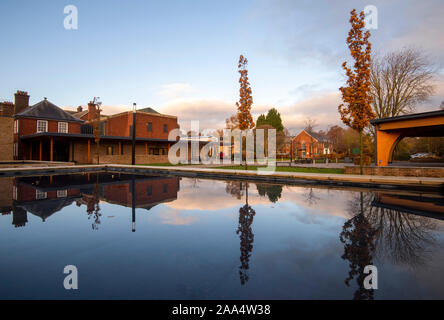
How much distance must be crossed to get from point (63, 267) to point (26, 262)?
24.9 inches

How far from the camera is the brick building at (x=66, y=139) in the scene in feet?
82.5

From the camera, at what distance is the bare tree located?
882 inches

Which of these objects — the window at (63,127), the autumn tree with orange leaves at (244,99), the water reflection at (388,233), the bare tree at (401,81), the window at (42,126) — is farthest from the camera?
the window at (63,127)

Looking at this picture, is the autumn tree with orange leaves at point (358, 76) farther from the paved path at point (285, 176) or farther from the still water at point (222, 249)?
the still water at point (222, 249)

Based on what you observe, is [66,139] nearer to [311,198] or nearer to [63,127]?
[63,127]

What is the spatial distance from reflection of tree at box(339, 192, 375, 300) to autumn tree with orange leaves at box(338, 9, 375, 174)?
9.41 metres

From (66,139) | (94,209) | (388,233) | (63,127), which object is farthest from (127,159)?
(388,233)

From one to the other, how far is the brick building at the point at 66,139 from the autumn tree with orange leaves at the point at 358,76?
20.7 meters

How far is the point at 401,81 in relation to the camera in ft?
76.4

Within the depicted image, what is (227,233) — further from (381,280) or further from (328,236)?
(381,280)

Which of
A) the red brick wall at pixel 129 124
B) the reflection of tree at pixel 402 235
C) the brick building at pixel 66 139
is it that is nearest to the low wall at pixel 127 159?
the brick building at pixel 66 139

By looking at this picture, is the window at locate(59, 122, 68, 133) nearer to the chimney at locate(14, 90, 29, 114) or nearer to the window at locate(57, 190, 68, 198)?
the chimney at locate(14, 90, 29, 114)

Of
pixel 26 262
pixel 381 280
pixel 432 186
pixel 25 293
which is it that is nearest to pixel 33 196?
pixel 26 262

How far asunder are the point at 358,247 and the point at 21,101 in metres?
38.3
